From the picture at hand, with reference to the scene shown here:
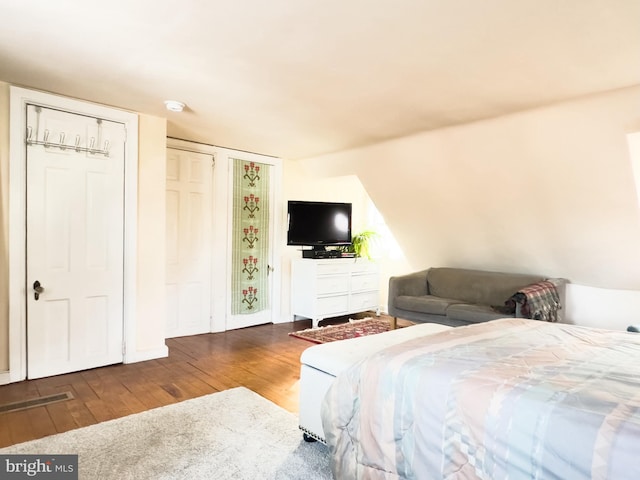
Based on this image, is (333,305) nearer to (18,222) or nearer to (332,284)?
(332,284)

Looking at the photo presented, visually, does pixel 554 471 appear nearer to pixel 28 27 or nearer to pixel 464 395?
pixel 464 395

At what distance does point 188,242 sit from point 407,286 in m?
2.80

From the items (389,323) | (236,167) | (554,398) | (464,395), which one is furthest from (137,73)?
(389,323)

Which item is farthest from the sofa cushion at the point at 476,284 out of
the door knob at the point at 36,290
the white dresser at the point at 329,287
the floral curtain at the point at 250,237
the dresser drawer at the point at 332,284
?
the door knob at the point at 36,290

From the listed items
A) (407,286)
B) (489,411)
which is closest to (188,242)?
(407,286)

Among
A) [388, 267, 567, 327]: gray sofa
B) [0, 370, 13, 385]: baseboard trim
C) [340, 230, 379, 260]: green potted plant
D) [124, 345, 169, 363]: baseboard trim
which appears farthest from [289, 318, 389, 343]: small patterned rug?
[0, 370, 13, 385]: baseboard trim

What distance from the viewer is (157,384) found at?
3.21 meters

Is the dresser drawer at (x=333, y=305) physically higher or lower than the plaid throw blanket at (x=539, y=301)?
lower

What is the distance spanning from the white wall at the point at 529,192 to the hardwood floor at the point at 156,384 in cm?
→ 220

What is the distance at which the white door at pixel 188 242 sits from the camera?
466 centimetres

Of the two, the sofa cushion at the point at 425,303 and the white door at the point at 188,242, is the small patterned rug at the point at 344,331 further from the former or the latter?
the white door at the point at 188,242

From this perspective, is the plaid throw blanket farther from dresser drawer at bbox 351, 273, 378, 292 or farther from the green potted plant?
the green potted plant

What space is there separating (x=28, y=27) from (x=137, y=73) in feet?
2.28

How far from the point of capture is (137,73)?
281 centimetres
